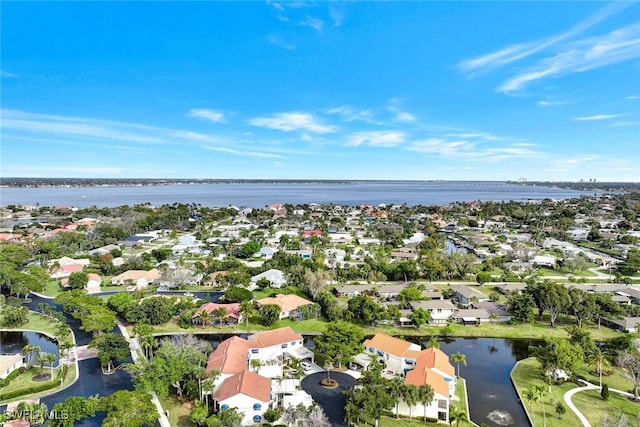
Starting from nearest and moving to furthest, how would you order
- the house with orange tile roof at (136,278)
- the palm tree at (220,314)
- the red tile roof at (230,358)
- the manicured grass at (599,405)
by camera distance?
the manicured grass at (599,405) → the red tile roof at (230,358) → the palm tree at (220,314) → the house with orange tile roof at (136,278)

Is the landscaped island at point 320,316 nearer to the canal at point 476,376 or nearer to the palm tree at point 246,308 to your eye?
the palm tree at point 246,308

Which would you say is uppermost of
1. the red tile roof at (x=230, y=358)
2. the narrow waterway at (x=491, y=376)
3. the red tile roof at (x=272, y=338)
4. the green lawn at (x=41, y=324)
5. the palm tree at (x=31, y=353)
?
the red tile roof at (x=230, y=358)

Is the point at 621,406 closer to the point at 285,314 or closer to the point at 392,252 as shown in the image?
the point at 285,314

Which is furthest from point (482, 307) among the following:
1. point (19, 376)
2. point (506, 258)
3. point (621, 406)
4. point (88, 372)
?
point (19, 376)

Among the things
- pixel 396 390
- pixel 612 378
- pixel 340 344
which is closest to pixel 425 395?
pixel 396 390

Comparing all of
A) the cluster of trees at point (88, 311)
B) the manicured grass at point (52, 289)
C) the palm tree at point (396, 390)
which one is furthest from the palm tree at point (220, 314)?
the manicured grass at point (52, 289)
